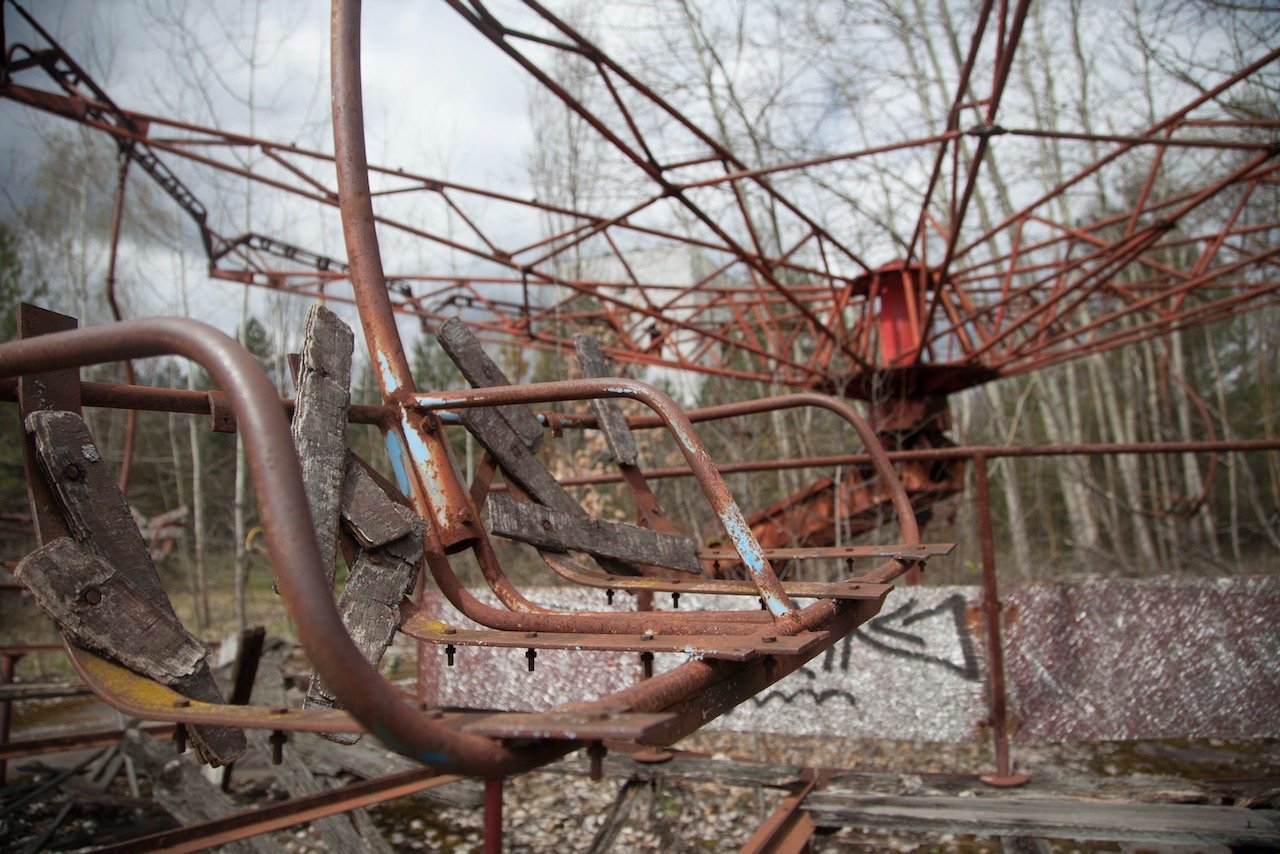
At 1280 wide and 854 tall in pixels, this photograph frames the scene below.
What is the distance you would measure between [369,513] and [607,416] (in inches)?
43.7

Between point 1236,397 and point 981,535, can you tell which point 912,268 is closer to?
point 981,535

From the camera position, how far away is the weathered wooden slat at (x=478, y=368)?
2.29 metres

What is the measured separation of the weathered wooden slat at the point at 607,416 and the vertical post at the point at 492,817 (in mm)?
1072

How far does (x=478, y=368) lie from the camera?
233cm

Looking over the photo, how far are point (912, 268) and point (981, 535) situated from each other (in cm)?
358

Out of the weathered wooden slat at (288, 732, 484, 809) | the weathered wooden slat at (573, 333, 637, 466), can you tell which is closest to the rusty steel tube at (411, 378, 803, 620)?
the weathered wooden slat at (573, 333, 637, 466)

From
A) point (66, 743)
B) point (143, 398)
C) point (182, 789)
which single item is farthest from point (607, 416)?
point (66, 743)

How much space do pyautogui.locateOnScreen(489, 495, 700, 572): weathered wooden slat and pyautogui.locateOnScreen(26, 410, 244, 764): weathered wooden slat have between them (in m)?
0.76

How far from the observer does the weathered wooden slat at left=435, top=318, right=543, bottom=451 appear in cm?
229

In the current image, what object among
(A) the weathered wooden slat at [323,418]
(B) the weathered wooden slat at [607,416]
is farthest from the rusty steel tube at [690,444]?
(B) the weathered wooden slat at [607,416]

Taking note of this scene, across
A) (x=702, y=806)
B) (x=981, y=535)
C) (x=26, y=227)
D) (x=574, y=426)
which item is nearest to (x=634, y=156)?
(x=574, y=426)

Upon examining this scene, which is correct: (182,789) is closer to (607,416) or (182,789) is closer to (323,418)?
(607,416)

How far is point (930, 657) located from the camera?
3723 mm

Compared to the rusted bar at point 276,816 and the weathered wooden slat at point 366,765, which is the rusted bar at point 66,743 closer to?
the weathered wooden slat at point 366,765
